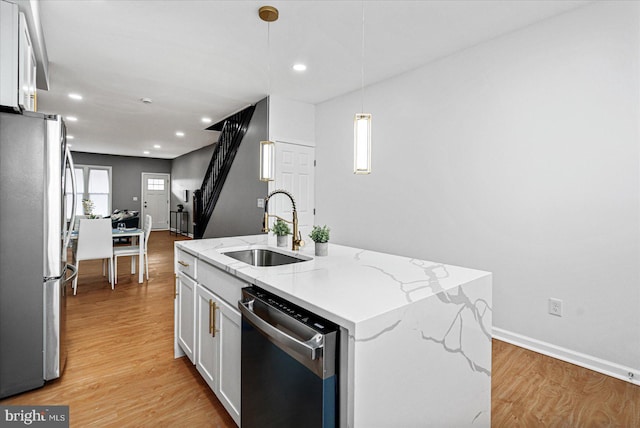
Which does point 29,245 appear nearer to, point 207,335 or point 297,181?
point 207,335

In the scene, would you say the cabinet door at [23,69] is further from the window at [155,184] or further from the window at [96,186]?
the window at [155,184]

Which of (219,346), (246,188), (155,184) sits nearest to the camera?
Result: (219,346)

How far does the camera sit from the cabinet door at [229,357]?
160 cm

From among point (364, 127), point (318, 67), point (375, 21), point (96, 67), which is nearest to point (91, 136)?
point (96, 67)

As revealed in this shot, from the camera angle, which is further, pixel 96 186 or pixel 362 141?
pixel 96 186

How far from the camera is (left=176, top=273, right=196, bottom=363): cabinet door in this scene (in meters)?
2.16

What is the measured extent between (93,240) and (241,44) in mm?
3047

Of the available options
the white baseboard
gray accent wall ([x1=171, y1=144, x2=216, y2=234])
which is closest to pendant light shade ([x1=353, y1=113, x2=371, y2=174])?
the white baseboard

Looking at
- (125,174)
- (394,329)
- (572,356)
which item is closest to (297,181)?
(572,356)

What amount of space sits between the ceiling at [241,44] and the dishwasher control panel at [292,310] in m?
2.07

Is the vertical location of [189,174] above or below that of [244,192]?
above

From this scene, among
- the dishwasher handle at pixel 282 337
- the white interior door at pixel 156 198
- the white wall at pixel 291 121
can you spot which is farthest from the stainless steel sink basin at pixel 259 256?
the white interior door at pixel 156 198

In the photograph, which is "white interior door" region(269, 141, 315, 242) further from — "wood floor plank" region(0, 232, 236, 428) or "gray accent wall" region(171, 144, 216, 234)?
"gray accent wall" region(171, 144, 216, 234)

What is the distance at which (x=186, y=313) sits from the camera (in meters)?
2.27
